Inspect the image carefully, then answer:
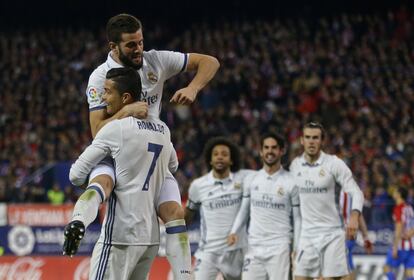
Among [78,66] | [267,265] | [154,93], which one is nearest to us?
[154,93]

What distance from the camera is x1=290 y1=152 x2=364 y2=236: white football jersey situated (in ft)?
37.3

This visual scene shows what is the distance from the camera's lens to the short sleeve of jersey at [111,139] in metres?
6.91

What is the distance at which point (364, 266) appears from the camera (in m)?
15.5

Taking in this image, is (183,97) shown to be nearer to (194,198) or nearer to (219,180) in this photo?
(219,180)

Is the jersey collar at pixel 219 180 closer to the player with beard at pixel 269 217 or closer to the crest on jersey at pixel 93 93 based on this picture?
the player with beard at pixel 269 217

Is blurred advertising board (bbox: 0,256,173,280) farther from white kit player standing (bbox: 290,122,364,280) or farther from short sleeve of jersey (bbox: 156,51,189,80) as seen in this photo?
short sleeve of jersey (bbox: 156,51,189,80)

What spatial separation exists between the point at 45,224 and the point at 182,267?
1231 centimetres

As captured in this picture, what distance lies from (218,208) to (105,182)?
4.65 meters

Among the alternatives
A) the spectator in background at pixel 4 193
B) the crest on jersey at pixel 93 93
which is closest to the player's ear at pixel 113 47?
the crest on jersey at pixel 93 93

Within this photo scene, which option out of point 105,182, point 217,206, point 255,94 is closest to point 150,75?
point 105,182

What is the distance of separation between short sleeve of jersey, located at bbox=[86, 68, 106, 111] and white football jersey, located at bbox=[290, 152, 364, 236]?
445cm

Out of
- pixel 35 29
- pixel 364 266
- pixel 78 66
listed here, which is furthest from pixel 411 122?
pixel 35 29

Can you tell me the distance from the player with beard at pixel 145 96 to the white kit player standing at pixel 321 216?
12.9 ft

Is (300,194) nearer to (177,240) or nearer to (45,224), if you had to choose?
(177,240)
